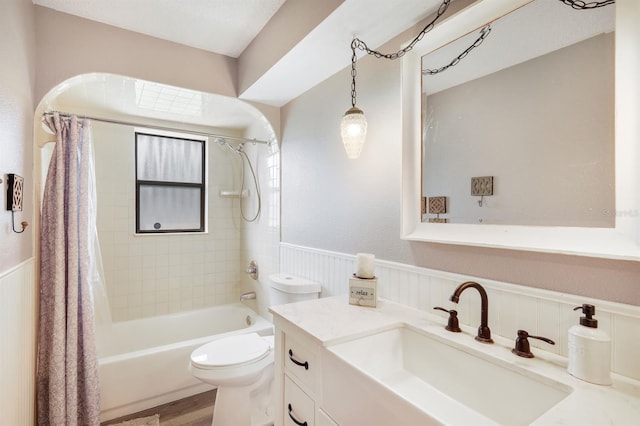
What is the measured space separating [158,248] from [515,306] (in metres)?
3.04

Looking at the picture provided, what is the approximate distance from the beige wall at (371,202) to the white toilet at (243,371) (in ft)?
1.19

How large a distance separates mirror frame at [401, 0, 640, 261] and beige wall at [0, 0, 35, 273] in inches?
63.4

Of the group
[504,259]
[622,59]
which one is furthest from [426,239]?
[622,59]

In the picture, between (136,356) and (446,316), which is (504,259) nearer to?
(446,316)

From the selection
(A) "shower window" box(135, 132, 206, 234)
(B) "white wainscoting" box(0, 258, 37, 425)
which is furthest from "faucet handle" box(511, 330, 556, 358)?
(A) "shower window" box(135, 132, 206, 234)

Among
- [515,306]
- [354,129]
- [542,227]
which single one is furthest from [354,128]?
[515,306]

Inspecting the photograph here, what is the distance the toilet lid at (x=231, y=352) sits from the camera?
1.70 m

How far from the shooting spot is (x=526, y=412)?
0.83 meters

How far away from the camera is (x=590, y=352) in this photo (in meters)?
0.77

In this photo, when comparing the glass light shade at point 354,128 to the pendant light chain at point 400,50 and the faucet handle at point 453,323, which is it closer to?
the pendant light chain at point 400,50

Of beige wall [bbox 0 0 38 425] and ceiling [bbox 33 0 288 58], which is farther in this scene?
ceiling [bbox 33 0 288 58]

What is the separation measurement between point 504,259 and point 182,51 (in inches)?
89.6

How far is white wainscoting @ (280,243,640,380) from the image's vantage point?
0.81 m

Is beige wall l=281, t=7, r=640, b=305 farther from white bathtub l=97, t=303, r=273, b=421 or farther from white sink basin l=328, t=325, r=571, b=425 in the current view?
white bathtub l=97, t=303, r=273, b=421
